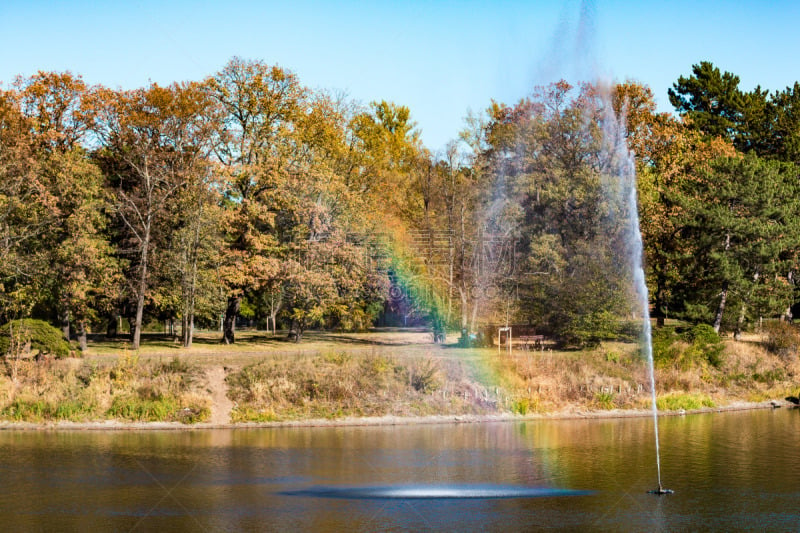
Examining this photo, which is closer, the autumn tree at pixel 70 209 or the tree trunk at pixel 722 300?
the autumn tree at pixel 70 209

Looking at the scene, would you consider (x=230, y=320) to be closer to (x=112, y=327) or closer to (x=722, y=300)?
(x=112, y=327)

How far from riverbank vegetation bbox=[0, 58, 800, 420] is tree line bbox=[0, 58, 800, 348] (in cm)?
17

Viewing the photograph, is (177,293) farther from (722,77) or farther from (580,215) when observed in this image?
(722,77)

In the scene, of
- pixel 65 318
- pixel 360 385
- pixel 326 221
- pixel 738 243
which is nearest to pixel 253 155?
pixel 326 221

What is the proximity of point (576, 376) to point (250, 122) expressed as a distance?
103ft

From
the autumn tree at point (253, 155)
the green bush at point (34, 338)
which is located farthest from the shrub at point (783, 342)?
the green bush at point (34, 338)

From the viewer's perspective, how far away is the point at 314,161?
66250 millimetres

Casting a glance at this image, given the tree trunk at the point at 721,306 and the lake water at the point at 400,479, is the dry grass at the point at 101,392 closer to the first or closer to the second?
the lake water at the point at 400,479

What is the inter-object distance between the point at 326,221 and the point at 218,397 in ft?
84.5

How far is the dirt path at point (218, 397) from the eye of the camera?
40281 millimetres

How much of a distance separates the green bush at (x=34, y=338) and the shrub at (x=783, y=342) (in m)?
41.6

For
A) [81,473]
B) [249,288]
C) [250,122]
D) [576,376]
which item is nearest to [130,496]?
[81,473]

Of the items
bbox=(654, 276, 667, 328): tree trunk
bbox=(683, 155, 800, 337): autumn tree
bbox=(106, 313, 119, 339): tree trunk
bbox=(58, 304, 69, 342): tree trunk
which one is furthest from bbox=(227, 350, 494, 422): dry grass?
bbox=(106, 313, 119, 339): tree trunk

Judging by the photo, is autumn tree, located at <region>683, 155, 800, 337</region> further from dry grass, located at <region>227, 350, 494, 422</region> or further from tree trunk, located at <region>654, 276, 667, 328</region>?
dry grass, located at <region>227, 350, 494, 422</region>
